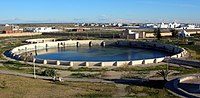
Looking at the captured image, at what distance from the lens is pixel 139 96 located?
22.8 meters

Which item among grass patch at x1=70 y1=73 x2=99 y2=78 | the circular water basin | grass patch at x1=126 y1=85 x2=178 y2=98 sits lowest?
the circular water basin

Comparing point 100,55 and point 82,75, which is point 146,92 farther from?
point 100,55

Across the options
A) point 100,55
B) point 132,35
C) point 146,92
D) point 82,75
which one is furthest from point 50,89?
point 132,35

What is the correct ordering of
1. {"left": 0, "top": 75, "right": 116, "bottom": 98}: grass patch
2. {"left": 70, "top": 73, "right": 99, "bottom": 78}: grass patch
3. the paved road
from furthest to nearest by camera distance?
{"left": 70, "top": 73, "right": 99, "bottom": 78}: grass patch < the paved road < {"left": 0, "top": 75, "right": 116, "bottom": 98}: grass patch

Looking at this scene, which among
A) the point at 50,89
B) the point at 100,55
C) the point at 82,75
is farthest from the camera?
the point at 100,55

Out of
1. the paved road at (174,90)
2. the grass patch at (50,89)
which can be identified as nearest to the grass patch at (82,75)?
the grass patch at (50,89)

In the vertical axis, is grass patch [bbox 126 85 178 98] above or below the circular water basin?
above

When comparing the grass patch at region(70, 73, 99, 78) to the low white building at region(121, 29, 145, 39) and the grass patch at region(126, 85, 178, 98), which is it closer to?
the grass patch at region(126, 85, 178, 98)

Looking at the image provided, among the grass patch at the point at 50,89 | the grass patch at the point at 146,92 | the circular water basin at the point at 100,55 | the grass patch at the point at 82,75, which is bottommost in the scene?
the circular water basin at the point at 100,55

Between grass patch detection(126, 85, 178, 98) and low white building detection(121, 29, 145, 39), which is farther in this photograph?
low white building detection(121, 29, 145, 39)

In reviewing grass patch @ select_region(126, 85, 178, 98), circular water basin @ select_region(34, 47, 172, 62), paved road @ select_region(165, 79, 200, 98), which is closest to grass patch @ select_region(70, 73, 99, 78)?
grass patch @ select_region(126, 85, 178, 98)

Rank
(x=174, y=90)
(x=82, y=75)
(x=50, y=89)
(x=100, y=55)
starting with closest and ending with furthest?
(x=50, y=89)
(x=174, y=90)
(x=82, y=75)
(x=100, y=55)

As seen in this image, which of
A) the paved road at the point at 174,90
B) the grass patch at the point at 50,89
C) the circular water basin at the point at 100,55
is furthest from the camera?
the circular water basin at the point at 100,55

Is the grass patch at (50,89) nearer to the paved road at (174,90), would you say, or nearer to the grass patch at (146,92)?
the grass patch at (146,92)
